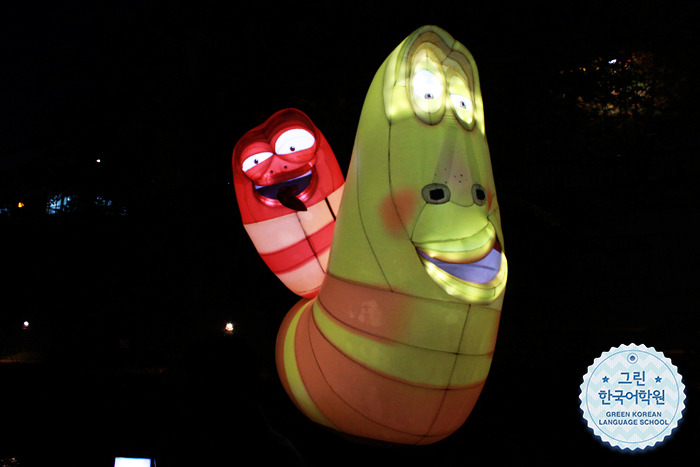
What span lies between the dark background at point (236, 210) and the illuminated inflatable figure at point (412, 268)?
230cm

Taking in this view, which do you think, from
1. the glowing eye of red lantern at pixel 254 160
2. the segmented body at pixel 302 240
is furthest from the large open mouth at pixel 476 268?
the glowing eye of red lantern at pixel 254 160

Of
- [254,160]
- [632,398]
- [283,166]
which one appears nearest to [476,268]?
[283,166]

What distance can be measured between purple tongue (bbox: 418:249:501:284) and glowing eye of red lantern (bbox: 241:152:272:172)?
1.58 meters

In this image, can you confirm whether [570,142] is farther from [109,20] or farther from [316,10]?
[109,20]

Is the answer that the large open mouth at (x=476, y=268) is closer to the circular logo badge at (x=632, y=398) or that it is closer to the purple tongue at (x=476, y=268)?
the purple tongue at (x=476, y=268)

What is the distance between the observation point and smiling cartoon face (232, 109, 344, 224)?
14.5 ft

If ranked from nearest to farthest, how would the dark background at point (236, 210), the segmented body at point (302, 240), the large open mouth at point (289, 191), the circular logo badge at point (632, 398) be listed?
the large open mouth at point (289, 191) → the segmented body at point (302, 240) → the circular logo badge at point (632, 398) → the dark background at point (236, 210)

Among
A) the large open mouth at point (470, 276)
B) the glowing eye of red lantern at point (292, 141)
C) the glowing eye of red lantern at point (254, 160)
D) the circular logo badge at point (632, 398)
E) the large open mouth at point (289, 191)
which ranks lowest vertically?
the circular logo badge at point (632, 398)

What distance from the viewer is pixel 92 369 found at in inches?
314

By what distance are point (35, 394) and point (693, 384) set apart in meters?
8.15

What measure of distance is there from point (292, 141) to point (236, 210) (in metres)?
3.41

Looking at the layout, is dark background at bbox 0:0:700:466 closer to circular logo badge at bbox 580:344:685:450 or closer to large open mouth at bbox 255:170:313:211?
circular logo badge at bbox 580:344:685:450

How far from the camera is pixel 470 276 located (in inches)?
141

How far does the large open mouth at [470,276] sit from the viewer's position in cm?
350
